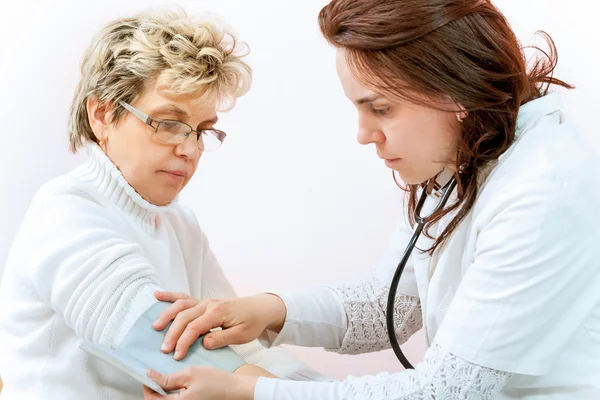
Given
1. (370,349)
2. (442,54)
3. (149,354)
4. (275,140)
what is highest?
(442,54)

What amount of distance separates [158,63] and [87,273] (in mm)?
465

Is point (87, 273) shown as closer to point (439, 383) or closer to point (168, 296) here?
point (168, 296)

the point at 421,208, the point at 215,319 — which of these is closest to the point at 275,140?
the point at 421,208

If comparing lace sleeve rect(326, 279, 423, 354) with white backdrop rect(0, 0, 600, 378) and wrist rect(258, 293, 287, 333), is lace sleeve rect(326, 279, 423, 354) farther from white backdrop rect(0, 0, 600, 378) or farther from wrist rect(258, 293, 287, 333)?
white backdrop rect(0, 0, 600, 378)

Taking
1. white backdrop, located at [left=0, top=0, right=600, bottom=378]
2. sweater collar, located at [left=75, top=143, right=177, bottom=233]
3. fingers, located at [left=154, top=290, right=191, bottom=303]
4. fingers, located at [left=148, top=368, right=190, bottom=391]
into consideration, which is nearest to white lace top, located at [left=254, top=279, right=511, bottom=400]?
fingers, located at [left=148, top=368, right=190, bottom=391]

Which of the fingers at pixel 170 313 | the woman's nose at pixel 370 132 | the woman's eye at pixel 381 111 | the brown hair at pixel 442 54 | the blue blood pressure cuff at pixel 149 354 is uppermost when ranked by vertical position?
the brown hair at pixel 442 54

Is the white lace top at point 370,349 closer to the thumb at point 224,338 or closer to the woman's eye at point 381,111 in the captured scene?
the thumb at point 224,338

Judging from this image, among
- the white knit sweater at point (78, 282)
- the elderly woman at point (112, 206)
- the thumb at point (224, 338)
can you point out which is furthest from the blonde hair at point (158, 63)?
the thumb at point (224, 338)

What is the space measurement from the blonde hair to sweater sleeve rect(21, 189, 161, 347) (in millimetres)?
269

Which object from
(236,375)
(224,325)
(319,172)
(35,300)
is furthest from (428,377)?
(319,172)

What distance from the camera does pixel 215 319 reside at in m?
1.74

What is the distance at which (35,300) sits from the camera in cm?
171

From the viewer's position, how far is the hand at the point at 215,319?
164 centimetres

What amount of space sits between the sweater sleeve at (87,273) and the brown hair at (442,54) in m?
0.58
